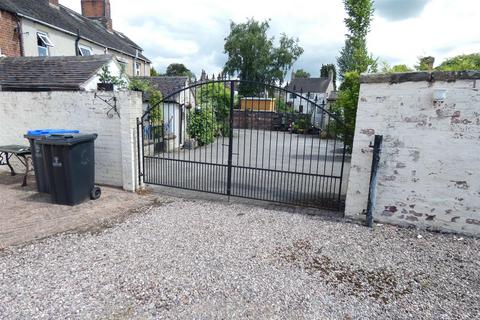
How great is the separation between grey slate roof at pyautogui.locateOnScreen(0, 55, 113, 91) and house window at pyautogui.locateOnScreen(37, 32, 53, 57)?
150 inches

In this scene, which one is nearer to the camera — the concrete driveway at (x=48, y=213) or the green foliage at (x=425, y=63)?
the concrete driveway at (x=48, y=213)

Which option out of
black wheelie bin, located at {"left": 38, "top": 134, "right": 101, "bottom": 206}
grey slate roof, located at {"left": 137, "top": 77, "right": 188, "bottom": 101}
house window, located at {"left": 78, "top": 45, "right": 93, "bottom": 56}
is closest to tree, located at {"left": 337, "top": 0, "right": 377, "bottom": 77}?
black wheelie bin, located at {"left": 38, "top": 134, "right": 101, "bottom": 206}

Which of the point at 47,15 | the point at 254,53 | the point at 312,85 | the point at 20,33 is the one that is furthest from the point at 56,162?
the point at 312,85

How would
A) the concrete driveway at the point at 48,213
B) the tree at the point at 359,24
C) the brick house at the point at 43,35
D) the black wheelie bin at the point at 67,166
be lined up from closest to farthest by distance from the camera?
1. the concrete driveway at the point at 48,213
2. the black wheelie bin at the point at 67,166
3. the tree at the point at 359,24
4. the brick house at the point at 43,35

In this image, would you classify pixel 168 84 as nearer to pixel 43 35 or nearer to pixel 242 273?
pixel 43 35

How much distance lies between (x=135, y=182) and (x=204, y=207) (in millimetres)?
1860

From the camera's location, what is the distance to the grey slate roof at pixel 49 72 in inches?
336

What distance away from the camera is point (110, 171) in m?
6.14

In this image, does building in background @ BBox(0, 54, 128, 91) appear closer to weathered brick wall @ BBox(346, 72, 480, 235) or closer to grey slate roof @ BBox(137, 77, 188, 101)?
grey slate roof @ BBox(137, 77, 188, 101)

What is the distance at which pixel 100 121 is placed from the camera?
5914 millimetres

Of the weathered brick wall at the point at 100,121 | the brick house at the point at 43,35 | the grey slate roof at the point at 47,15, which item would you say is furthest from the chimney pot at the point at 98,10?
the weathered brick wall at the point at 100,121

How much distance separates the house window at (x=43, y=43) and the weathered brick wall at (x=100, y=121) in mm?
8521

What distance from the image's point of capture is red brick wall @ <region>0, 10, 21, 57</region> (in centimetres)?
1117

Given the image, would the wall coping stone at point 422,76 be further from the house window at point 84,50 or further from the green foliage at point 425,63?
the house window at point 84,50
